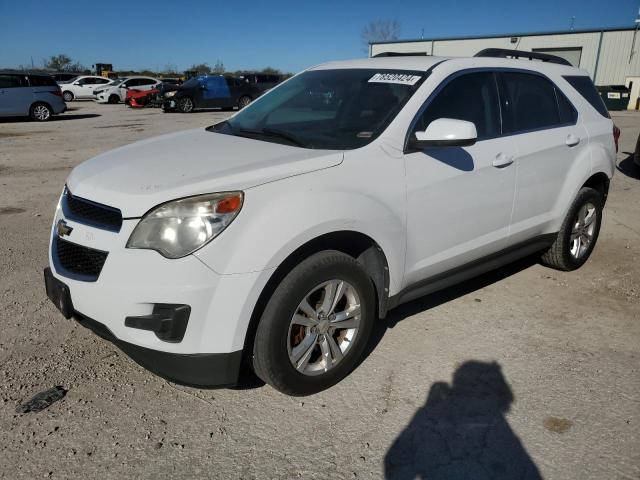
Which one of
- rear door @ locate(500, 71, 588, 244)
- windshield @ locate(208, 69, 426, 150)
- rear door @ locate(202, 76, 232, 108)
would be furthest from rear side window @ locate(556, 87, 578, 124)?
rear door @ locate(202, 76, 232, 108)

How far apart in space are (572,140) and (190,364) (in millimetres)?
3413

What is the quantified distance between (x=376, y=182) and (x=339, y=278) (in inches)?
22.2

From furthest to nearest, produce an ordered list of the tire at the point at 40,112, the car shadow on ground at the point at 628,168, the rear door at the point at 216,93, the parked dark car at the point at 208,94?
the rear door at the point at 216,93
the parked dark car at the point at 208,94
the tire at the point at 40,112
the car shadow on ground at the point at 628,168

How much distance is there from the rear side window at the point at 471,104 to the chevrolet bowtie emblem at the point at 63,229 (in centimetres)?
202

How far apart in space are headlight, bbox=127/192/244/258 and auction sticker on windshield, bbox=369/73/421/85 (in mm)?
1525

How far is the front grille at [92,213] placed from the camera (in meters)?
2.48

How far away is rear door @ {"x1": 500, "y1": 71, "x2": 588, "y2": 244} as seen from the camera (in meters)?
3.77

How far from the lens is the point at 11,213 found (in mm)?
6305

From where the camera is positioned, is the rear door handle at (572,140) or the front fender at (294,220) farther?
the rear door handle at (572,140)

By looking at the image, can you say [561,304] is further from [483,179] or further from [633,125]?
[633,125]

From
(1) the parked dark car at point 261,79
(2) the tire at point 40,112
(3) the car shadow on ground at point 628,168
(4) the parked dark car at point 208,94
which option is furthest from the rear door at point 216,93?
(3) the car shadow on ground at point 628,168

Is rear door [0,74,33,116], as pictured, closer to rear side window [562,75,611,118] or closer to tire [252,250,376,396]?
rear side window [562,75,611,118]

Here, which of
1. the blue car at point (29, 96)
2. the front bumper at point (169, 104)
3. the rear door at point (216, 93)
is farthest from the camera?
the rear door at point (216, 93)

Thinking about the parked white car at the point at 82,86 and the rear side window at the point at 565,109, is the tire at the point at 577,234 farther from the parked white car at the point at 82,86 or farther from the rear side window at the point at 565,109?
the parked white car at the point at 82,86
